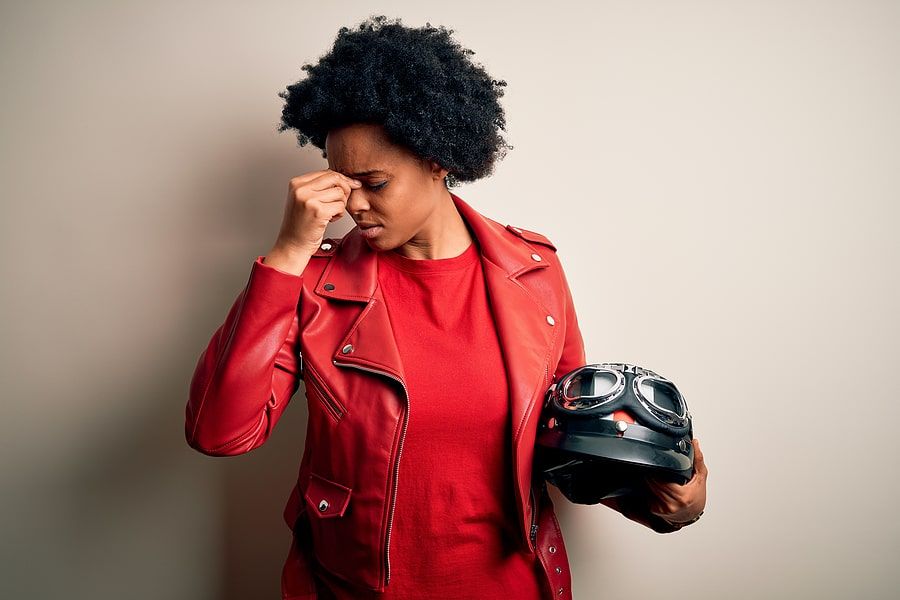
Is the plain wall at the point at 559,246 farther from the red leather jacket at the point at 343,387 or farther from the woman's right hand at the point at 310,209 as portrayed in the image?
the woman's right hand at the point at 310,209

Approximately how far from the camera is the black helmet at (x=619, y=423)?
147 centimetres

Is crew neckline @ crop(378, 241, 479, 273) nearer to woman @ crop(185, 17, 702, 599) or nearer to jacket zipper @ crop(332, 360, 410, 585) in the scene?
woman @ crop(185, 17, 702, 599)

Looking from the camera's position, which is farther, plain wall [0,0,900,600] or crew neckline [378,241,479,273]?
plain wall [0,0,900,600]

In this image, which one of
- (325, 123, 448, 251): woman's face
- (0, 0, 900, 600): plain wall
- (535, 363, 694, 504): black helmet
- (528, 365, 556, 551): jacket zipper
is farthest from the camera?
(0, 0, 900, 600): plain wall

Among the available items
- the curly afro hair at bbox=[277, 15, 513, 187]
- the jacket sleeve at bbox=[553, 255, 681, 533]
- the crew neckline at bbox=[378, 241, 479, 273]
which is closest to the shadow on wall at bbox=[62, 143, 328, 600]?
the crew neckline at bbox=[378, 241, 479, 273]

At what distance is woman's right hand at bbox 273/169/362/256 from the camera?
1522mm

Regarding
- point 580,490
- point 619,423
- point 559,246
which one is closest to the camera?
point 619,423

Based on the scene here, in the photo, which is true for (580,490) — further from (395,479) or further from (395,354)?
(395,354)

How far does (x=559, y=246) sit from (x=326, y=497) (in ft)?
4.17

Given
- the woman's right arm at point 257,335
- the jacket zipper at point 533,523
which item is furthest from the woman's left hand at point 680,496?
the woman's right arm at point 257,335

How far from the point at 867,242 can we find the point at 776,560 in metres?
1.26

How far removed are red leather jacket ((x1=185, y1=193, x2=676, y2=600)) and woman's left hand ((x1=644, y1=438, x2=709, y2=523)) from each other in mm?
332

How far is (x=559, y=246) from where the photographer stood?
2.38 metres

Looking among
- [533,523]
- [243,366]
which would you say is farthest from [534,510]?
[243,366]
